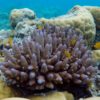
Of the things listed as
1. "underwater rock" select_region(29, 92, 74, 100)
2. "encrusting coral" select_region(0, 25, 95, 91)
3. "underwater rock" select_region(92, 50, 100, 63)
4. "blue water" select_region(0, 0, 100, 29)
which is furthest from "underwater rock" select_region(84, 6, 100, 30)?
"blue water" select_region(0, 0, 100, 29)

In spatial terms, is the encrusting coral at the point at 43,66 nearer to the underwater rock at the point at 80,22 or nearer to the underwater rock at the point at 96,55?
the underwater rock at the point at 96,55

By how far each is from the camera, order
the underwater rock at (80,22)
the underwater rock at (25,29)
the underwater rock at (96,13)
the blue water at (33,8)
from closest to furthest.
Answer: the underwater rock at (25,29) < the underwater rock at (80,22) < the underwater rock at (96,13) < the blue water at (33,8)

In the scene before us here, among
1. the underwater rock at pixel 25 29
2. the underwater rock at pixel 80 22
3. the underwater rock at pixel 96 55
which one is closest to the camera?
the underwater rock at pixel 25 29

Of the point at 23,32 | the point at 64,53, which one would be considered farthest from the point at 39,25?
the point at 64,53

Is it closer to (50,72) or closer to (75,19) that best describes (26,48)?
(50,72)

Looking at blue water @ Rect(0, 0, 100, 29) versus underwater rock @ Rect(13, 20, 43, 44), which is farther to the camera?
blue water @ Rect(0, 0, 100, 29)

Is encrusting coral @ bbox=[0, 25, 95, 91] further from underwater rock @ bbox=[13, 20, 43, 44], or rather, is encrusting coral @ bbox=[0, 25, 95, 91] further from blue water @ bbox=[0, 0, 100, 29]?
blue water @ bbox=[0, 0, 100, 29]

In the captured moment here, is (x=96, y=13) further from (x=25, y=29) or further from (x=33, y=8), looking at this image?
(x=33, y=8)

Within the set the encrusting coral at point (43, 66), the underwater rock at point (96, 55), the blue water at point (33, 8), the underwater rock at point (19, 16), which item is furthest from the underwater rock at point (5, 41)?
the blue water at point (33, 8)
